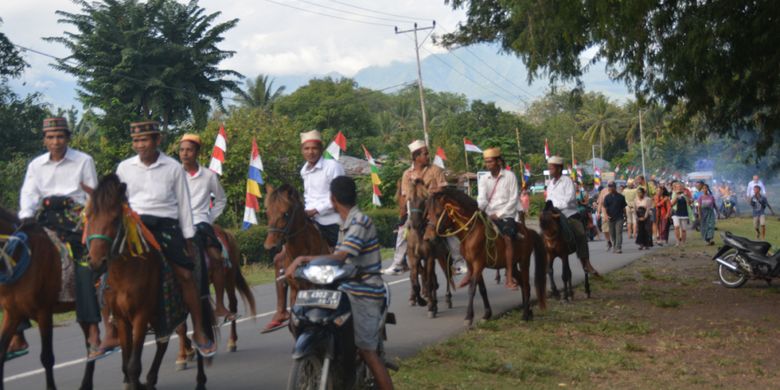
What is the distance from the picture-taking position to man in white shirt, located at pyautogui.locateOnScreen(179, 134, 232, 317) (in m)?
9.06

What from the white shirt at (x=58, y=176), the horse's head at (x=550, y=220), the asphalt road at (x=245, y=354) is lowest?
the asphalt road at (x=245, y=354)

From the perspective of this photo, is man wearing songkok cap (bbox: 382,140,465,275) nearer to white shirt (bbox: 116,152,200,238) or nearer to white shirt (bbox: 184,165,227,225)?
white shirt (bbox: 184,165,227,225)

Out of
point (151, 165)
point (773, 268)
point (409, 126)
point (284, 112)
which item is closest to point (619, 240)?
point (773, 268)

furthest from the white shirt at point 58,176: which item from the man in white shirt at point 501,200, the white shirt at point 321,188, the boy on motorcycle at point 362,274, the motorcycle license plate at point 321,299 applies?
the man in white shirt at point 501,200

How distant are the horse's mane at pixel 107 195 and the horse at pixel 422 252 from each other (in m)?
5.64

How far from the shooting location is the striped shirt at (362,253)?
20.9ft

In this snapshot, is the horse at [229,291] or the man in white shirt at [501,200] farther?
the man in white shirt at [501,200]

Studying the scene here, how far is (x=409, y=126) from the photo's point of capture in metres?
92.2

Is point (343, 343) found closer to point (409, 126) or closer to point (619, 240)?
point (619, 240)

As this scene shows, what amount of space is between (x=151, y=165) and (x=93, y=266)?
4.61 ft

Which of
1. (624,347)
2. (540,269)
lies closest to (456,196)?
(540,269)

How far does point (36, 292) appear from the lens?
7.72m

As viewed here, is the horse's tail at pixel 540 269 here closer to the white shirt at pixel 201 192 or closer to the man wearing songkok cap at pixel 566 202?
the man wearing songkok cap at pixel 566 202

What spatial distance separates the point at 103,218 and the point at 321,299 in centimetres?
186
